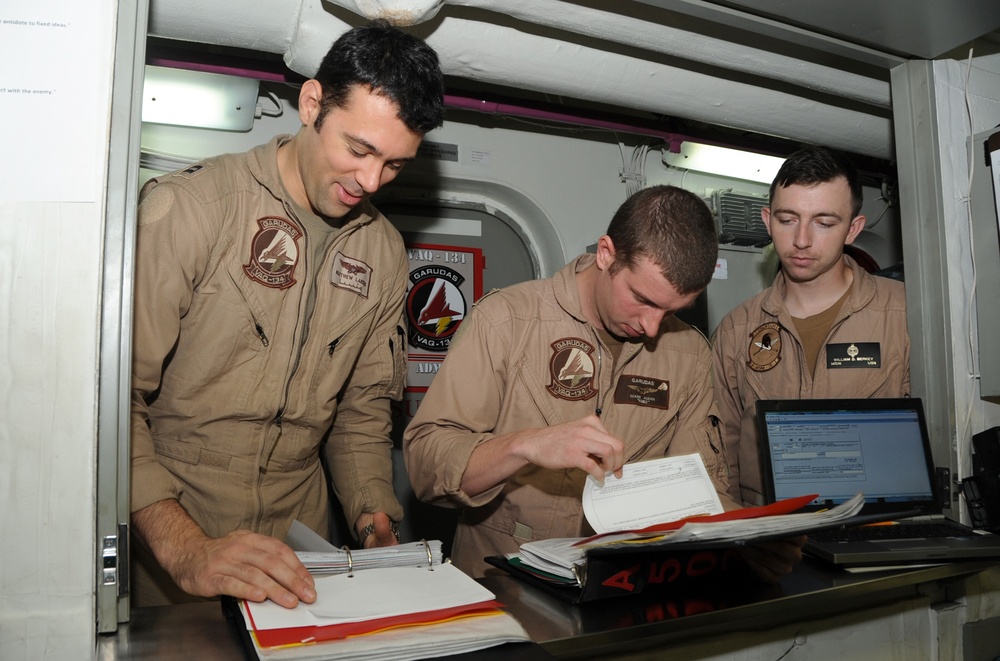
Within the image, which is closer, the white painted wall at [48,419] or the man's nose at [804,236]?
the white painted wall at [48,419]

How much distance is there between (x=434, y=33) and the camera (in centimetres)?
210

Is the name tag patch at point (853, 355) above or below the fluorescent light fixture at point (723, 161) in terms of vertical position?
below

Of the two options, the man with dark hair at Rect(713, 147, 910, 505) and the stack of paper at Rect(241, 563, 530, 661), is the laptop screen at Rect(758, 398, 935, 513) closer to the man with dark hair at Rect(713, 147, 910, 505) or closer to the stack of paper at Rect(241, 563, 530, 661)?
the man with dark hair at Rect(713, 147, 910, 505)

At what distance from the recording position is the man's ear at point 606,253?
2023 mm

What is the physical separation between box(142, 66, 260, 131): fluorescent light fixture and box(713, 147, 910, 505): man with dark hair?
200 centimetres

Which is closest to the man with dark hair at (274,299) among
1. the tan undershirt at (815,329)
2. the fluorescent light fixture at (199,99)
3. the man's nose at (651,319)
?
the man's nose at (651,319)

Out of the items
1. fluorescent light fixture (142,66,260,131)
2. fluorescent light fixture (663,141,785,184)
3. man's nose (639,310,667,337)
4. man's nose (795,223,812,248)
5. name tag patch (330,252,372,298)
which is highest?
fluorescent light fixture (663,141,785,184)

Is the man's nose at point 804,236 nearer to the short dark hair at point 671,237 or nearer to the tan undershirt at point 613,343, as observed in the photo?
the short dark hair at point 671,237

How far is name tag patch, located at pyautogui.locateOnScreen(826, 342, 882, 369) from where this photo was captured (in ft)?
7.68

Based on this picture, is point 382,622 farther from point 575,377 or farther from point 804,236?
point 804,236

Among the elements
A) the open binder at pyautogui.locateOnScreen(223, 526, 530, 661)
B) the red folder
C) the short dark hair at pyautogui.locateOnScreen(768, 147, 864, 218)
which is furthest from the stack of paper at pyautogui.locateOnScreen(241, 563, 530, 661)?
the short dark hair at pyautogui.locateOnScreen(768, 147, 864, 218)

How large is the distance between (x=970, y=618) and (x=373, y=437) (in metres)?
1.76

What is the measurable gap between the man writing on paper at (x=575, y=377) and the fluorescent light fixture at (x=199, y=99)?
143cm

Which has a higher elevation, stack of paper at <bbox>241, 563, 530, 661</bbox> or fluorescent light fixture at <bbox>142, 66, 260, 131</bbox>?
fluorescent light fixture at <bbox>142, 66, 260, 131</bbox>
